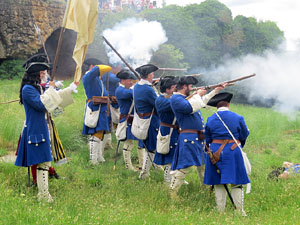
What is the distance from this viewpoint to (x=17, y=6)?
16719 mm

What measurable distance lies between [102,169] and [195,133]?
2.79 metres

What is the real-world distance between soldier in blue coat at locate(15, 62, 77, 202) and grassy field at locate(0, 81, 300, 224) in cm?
45

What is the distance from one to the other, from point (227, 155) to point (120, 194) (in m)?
1.92

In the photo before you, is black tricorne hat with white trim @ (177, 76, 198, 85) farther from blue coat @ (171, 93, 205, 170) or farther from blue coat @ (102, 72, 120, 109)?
blue coat @ (102, 72, 120, 109)

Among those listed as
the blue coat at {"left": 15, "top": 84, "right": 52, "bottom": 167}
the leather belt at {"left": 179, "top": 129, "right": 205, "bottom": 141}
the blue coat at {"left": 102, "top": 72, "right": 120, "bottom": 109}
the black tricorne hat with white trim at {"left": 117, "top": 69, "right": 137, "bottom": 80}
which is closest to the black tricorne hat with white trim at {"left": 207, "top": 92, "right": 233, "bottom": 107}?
the leather belt at {"left": 179, "top": 129, "right": 205, "bottom": 141}

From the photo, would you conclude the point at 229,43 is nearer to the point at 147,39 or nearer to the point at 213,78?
the point at 213,78

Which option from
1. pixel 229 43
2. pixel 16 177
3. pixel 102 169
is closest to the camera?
pixel 16 177

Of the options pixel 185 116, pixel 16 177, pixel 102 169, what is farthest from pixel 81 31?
pixel 102 169

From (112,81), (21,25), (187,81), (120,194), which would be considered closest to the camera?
(187,81)

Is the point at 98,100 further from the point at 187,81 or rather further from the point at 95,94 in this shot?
the point at 187,81

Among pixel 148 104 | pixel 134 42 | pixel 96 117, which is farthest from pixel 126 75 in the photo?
pixel 134 42

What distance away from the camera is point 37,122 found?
19.4 feet

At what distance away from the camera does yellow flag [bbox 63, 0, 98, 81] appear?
5836 millimetres

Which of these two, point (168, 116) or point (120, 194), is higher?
point (168, 116)
